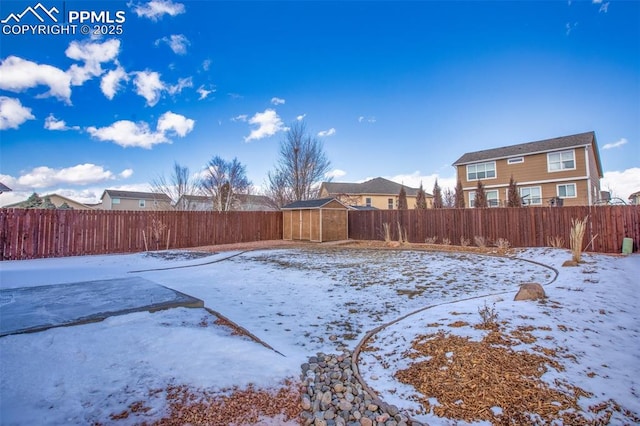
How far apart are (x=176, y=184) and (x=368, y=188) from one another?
18.5 meters

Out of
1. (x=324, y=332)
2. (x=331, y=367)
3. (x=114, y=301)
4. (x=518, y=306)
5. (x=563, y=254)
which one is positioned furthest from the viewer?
(x=563, y=254)

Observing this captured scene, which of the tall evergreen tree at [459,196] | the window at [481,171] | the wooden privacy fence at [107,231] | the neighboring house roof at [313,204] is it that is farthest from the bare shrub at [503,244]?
the wooden privacy fence at [107,231]

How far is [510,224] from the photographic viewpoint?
10984 mm

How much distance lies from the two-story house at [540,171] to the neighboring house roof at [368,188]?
9186mm

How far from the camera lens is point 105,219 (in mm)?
10641

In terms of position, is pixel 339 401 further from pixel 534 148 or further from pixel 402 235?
pixel 534 148

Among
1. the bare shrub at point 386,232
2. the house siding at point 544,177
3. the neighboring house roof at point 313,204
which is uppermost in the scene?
the house siding at point 544,177

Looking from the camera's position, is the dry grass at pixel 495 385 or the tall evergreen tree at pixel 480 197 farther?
the tall evergreen tree at pixel 480 197

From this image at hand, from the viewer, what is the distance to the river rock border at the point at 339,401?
1849 millimetres

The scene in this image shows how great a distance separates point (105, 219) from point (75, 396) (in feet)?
35.8

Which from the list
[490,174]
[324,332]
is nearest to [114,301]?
[324,332]

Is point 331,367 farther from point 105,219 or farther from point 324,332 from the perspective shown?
point 105,219

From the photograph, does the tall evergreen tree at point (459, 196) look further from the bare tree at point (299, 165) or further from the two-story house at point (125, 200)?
the two-story house at point (125, 200)

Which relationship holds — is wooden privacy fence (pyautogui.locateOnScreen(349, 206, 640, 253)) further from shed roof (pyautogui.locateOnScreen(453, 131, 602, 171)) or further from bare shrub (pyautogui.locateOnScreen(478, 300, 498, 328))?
shed roof (pyautogui.locateOnScreen(453, 131, 602, 171))
